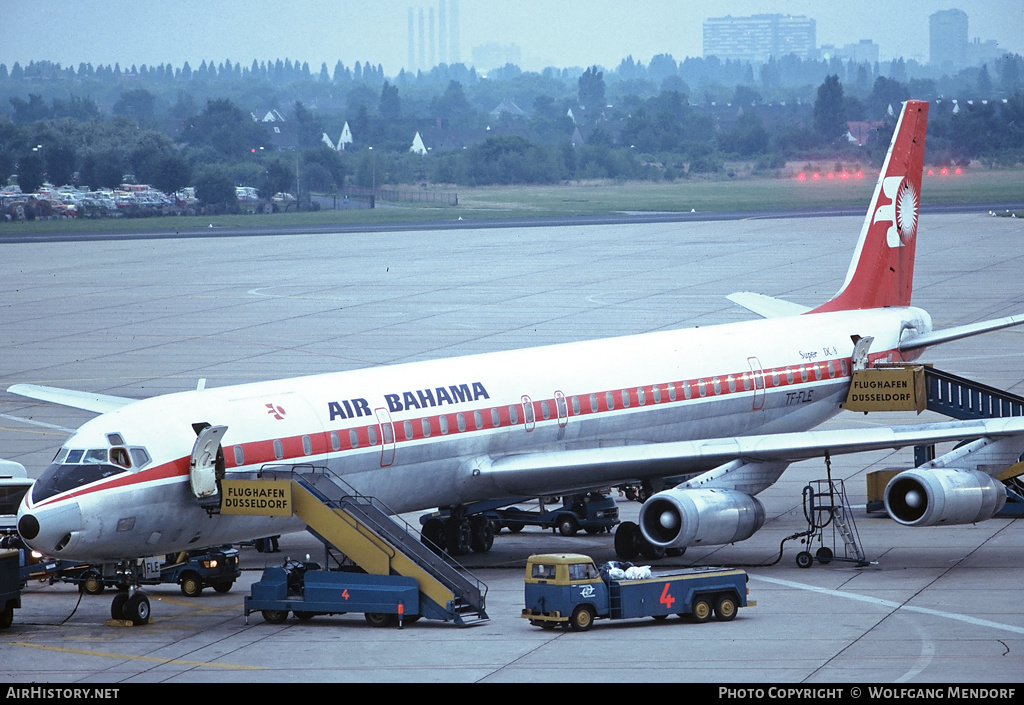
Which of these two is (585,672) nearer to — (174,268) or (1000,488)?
(1000,488)

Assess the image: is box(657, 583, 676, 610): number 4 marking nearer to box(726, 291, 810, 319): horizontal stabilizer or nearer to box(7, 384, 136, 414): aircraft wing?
box(7, 384, 136, 414): aircraft wing

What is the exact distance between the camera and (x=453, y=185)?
6698 inches

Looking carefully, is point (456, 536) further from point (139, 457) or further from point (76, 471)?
point (76, 471)

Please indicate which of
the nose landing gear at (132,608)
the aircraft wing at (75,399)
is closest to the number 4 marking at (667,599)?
the nose landing gear at (132,608)

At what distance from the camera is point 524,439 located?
1280 inches

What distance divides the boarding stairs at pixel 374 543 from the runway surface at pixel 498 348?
659mm

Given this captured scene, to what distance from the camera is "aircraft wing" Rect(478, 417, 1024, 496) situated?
30594mm

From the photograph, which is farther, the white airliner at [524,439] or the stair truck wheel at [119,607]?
the stair truck wheel at [119,607]

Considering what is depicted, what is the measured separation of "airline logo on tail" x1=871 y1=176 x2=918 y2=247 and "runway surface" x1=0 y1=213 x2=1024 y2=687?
20.5ft

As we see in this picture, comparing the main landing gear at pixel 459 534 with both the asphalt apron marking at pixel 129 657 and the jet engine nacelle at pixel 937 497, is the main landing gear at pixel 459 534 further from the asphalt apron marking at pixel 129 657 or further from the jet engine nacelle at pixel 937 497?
the asphalt apron marking at pixel 129 657

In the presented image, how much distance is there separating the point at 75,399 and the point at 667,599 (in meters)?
18.7

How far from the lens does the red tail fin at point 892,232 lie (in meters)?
42.4

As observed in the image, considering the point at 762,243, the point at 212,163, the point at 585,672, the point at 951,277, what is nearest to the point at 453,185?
the point at 212,163

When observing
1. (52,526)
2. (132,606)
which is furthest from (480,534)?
(52,526)
